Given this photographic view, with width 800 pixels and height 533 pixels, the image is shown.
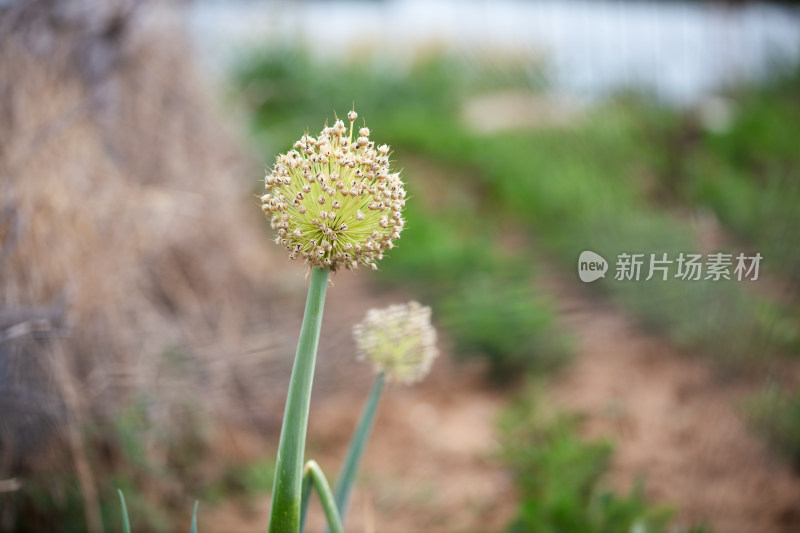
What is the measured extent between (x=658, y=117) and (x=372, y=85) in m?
5.35

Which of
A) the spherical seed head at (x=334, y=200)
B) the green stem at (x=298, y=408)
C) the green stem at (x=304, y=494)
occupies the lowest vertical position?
the green stem at (x=304, y=494)

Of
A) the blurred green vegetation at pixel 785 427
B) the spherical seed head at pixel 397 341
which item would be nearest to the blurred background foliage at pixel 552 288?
the blurred green vegetation at pixel 785 427

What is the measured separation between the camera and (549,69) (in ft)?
6.93

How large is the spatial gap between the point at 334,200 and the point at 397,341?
1.03ft

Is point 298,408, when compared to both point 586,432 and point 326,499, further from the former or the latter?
point 586,432

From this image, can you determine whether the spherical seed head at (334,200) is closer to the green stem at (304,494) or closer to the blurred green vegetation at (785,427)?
the green stem at (304,494)

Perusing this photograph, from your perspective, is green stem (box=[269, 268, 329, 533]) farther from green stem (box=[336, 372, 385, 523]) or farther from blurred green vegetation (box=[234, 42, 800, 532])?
blurred green vegetation (box=[234, 42, 800, 532])

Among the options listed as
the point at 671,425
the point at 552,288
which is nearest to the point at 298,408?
the point at 671,425

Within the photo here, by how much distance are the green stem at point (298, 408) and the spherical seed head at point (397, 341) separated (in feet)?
0.72

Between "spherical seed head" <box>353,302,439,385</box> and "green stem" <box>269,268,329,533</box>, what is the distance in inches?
8.6

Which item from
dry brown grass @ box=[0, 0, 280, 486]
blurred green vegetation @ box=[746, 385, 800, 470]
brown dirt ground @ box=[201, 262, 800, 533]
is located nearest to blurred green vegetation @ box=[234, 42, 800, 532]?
blurred green vegetation @ box=[746, 385, 800, 470]

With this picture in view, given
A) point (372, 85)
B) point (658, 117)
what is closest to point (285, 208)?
point (658, 117)

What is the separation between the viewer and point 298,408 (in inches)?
33.0

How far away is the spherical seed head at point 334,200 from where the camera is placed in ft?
2.72
